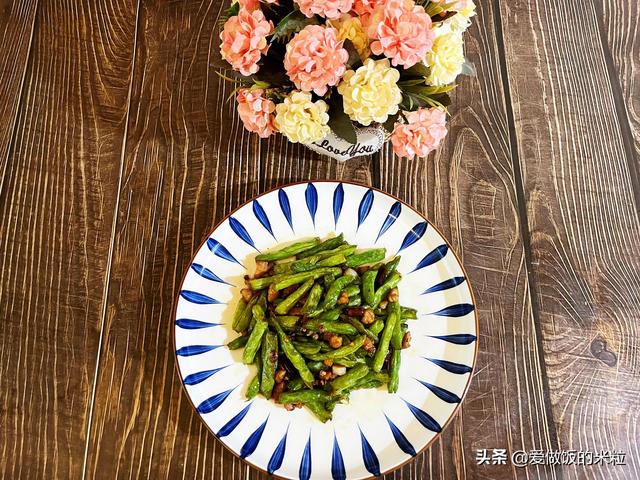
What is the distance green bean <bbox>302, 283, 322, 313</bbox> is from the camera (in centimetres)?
129

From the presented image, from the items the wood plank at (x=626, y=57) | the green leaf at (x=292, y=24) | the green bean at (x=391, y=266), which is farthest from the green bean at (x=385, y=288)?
the wood plank at (x=626, y=57)

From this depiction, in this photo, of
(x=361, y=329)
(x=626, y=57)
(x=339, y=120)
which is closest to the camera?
(x=339, y=120)

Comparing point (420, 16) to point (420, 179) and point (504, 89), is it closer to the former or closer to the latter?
point (420, 179)

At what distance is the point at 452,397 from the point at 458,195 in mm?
614

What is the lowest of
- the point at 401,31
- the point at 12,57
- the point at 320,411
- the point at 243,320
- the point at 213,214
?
the point at 320,411

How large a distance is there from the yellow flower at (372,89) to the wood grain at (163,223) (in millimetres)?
561

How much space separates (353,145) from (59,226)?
876mm

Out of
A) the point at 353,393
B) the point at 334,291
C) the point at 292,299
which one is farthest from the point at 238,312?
the point at 353,393

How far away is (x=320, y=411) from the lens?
124 cm

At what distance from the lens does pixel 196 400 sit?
121cm

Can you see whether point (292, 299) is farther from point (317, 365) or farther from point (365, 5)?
point (365, 5)

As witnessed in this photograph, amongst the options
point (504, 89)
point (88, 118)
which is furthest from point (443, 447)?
point (88, 118)

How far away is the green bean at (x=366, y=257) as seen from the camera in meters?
1.37

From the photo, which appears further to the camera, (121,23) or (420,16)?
(121,23)
